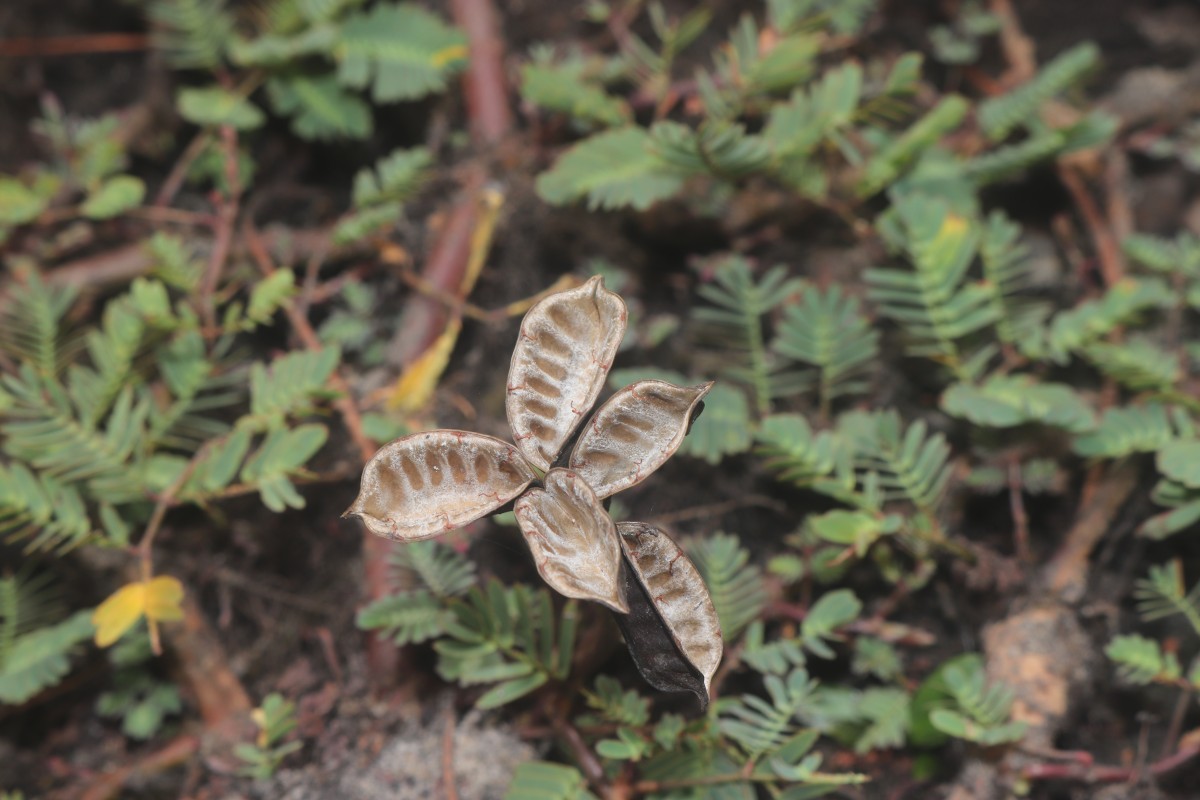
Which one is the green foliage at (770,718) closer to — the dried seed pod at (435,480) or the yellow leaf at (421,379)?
the dried seed pod at (435,480)

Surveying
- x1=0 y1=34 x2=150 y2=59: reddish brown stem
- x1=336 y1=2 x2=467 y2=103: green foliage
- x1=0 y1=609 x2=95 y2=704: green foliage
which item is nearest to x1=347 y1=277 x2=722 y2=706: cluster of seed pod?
x1=0 y1=609 x2=95 y2=704: green foliage

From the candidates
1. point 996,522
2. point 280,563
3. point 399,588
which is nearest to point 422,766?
point 399,588

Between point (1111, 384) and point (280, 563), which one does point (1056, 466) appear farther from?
point (280, 563)

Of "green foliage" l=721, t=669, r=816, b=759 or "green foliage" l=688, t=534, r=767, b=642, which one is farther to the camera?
"green foliage" l=688, t=534, r=767, b=642

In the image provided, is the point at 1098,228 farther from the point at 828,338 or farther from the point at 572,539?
the point at 572,539

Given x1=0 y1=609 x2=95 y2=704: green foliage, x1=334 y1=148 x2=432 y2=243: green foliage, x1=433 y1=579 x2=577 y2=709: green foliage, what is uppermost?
x1=334 y1=148 x2=432 y2=243: green foliage

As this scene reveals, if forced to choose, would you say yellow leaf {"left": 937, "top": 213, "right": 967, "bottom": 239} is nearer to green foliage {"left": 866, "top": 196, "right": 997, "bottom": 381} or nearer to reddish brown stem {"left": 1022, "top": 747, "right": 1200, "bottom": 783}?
green foliage {"left": 866, "top": 196, "right": 997, "bottom": 381}

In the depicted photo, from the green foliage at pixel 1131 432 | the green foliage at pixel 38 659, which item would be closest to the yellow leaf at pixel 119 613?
the green foliage at pixel 38 659

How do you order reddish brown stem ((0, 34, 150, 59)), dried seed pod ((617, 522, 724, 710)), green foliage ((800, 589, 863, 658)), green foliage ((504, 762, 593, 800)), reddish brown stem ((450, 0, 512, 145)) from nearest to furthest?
dried seed pod ((617, 522, 724, 710))
green foliage ((504, 762, 593, 800))
green foliage ((800, 589, 863, 658))
reddish brown stem ((450, 0, 512, 145))
reddish brown stem ((0, 34, 150, 59))
